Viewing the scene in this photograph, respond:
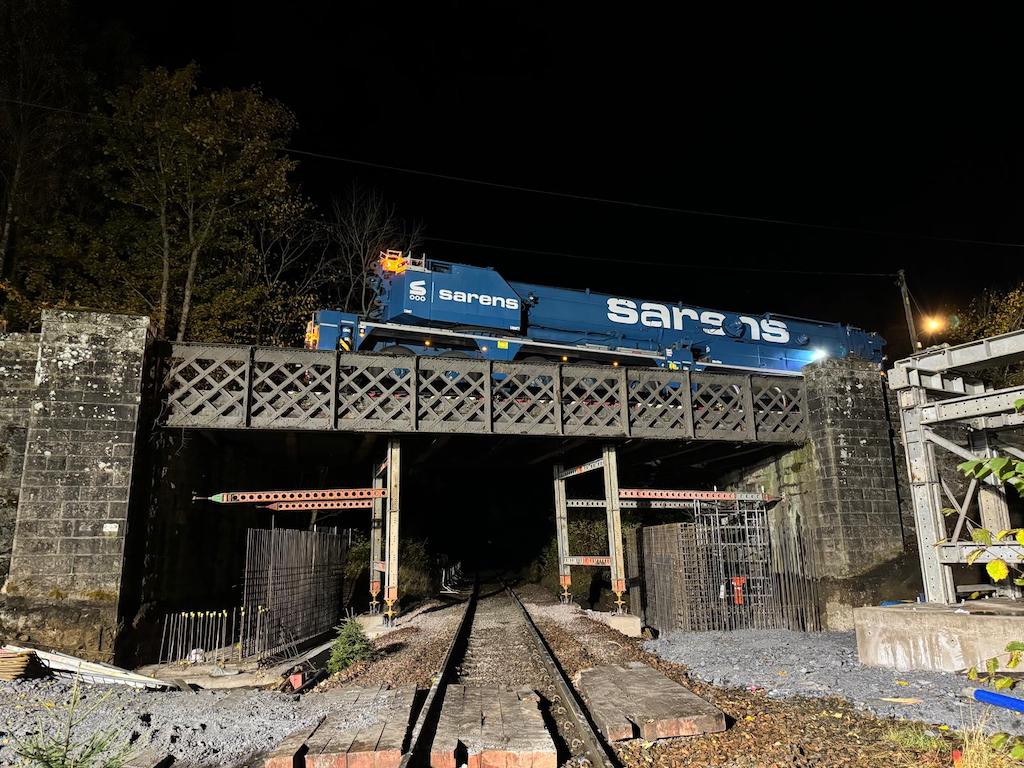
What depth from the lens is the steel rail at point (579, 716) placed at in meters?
5.00

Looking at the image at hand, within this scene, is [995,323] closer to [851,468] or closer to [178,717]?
[851,468]

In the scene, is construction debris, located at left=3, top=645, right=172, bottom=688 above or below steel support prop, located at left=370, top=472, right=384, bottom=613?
below

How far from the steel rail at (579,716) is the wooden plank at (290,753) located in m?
2.26

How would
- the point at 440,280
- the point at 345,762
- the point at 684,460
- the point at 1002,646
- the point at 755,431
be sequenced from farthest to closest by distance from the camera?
the point at 684,460 → the point at 440,280 → the point at 755,431 → the point at 1002,646 → the point at 345,762

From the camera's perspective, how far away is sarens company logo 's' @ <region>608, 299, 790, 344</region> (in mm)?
18234

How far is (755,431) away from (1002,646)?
715 cm

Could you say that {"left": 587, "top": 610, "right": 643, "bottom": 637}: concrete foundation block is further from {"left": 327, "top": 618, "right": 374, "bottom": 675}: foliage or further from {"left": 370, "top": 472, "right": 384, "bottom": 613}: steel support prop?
{"left": 327, "top": 618, "right": 374, "bottom": 675}: foliage

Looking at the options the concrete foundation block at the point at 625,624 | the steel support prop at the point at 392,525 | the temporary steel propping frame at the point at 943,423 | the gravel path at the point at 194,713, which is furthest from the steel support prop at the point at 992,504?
the steel support prop at the point at 392,525

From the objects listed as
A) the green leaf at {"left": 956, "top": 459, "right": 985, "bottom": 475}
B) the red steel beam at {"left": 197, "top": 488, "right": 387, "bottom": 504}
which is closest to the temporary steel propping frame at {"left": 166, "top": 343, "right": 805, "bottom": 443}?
the red steel beam at {"left": 197, "top": 488, "right": 387, "bottom": 504}

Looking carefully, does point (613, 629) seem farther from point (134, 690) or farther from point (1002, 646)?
point (134, 690)

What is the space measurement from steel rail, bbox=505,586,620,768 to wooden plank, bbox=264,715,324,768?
2261mm

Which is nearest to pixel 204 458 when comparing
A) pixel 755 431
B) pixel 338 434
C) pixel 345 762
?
pixel 338 434

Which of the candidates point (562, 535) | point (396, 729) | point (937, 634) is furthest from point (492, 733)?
point (562, 535)

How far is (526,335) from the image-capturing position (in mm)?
17109
